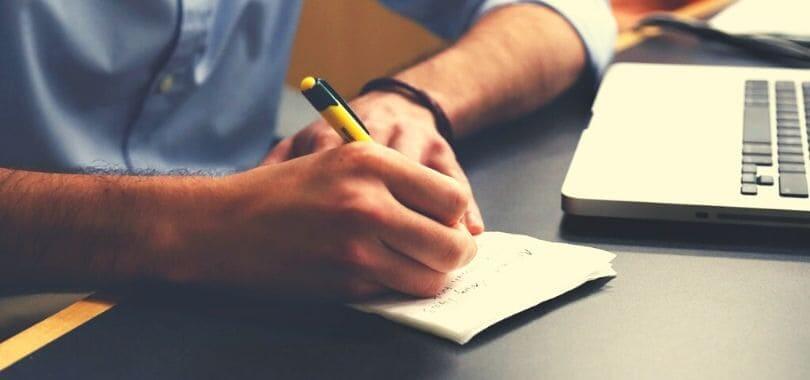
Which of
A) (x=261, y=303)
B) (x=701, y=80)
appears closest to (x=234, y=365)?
(x=261, y=303)

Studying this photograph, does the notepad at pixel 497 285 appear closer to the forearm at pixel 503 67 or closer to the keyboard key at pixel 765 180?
the keyboard key at pixel 765 180

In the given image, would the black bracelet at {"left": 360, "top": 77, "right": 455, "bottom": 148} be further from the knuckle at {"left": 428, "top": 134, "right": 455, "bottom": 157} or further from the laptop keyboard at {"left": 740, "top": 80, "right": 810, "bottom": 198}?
the laptop keyboard at {"left": 740, "top": 80, "right": 810, "bottom": 198}

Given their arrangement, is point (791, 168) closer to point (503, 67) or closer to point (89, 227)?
point (503, 67)

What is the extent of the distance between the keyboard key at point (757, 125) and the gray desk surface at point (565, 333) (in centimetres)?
10


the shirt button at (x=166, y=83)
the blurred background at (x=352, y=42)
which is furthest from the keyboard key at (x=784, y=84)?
the blurred background at (x=352, y=42)

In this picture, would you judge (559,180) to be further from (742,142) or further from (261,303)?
(261,303)

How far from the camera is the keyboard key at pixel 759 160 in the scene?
67cm

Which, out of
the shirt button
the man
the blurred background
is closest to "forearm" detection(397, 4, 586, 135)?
the man

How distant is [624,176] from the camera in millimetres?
670

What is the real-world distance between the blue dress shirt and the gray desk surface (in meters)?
0.26

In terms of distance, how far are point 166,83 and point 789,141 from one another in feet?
1.78

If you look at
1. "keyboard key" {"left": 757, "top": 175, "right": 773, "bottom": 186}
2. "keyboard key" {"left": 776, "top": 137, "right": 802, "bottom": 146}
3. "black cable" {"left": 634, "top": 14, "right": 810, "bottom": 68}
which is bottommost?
"black cable" {"left": 634, "top": 14, "right": 810, "bottom": 68}

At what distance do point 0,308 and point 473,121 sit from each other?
40 cm

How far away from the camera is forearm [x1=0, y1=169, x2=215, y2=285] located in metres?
0.57
